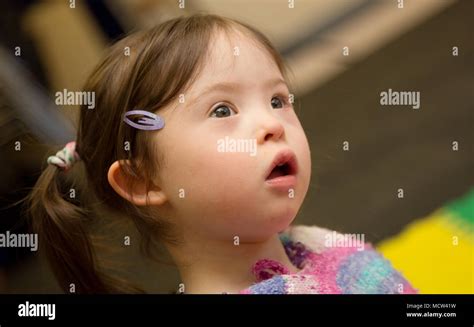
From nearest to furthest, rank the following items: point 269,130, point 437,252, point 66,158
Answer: point 269,130
point 66,158
point 437,252

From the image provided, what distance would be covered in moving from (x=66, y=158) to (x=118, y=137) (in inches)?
5.2

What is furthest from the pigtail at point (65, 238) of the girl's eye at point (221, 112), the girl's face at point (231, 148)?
the girl's eye at point (221, 112)

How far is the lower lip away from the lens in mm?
1330

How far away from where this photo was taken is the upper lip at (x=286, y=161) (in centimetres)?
133

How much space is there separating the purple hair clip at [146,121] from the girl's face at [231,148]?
0.04 ft

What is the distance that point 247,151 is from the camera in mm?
1327

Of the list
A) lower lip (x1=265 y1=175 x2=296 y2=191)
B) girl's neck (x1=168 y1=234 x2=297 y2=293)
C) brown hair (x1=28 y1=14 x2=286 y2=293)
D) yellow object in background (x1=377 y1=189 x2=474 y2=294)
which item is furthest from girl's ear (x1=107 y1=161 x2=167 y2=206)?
yellow object in background (x1=377 y1=189 x2=474 y2=294)

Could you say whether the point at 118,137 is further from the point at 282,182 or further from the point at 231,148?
the point at 282,182

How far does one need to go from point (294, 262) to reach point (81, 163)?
51 cm

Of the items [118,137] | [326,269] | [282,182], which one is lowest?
[326,269]

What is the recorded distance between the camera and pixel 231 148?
1333 millimetres

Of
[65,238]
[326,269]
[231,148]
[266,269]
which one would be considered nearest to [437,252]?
[326,269]

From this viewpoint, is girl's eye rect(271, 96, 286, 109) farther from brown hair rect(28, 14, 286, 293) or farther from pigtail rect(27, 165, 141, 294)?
pigtail rect(27, 165, 141, 294)
